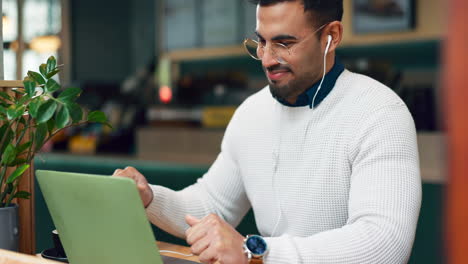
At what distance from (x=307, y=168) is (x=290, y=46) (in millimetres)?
261

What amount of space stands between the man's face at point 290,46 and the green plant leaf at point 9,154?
0.54 meters

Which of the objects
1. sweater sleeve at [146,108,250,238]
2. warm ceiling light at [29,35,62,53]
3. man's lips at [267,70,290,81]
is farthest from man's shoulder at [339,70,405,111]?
warm ceiling light at [29,35,62,53]

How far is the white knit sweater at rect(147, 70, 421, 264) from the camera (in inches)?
42.6

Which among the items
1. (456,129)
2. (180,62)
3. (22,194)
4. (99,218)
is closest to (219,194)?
(22,194)

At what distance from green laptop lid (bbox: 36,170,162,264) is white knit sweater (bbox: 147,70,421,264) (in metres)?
0.22

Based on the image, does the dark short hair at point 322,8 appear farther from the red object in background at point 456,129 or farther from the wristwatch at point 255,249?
the red object in background at point 456,129

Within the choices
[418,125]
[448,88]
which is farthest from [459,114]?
[418,125]

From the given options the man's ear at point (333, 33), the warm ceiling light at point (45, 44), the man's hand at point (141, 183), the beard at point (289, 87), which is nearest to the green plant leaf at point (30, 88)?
the man's hand at point (141, 183)

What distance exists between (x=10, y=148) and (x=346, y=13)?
2.97m

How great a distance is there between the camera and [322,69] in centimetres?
135

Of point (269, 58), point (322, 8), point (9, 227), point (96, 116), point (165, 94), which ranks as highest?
point (322, 8)

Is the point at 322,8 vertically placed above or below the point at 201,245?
above

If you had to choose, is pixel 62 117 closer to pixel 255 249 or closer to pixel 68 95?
pixel 68 95

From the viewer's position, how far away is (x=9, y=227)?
1300mm
